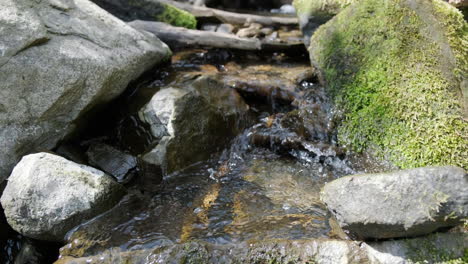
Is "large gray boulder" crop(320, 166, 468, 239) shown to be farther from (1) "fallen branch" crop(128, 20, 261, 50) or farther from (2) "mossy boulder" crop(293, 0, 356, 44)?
(1) "fallen branch" crop(128, 20, 261, 50)

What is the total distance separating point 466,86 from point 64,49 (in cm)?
386

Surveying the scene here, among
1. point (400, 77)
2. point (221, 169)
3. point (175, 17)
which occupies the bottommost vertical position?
point (221, 169)

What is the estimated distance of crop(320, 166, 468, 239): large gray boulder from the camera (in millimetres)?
2379

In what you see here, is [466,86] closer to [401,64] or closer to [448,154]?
[401,64]

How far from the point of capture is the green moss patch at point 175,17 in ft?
23.0

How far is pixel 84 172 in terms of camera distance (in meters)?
3.53

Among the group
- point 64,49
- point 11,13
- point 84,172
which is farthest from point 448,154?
point 11,13

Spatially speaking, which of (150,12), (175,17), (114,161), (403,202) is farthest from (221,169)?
(150,12)

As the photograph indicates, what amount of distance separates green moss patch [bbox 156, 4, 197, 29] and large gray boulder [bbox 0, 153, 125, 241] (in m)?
4.10

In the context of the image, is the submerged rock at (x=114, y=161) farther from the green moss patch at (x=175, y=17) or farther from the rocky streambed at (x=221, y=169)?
the green moss patch at (x=175, y=17)

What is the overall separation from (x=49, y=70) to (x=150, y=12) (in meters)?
3.54

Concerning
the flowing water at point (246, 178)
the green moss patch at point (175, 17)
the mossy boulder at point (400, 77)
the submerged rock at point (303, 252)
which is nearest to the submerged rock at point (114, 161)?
the flowing water at point (246, 178)

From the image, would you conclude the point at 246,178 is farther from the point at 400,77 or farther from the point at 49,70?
the point at 49,70

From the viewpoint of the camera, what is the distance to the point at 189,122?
4391 mm
